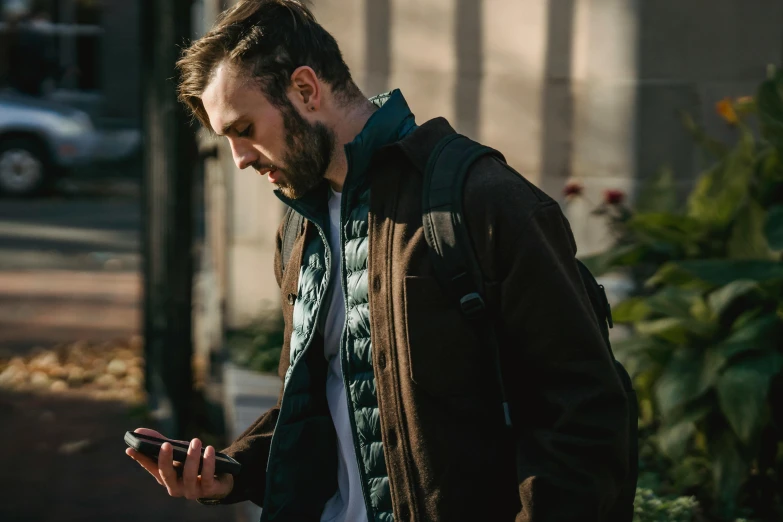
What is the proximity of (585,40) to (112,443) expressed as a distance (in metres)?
3.34

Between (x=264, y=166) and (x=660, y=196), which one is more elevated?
(x=264, y=166)

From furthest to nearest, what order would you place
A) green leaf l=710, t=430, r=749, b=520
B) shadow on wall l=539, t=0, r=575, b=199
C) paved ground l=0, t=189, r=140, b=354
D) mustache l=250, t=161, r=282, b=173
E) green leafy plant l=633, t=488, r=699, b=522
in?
paved ground l=0, t=189, r=140, b=354 < shadow on wall l=539, t=0, r=575, b=199 < green leaf l=710, t=430, r=749, b=520 < green leafy plant l=633, t=488, r=699, b=522 < mustache l=250, t=161, r=282, b=173

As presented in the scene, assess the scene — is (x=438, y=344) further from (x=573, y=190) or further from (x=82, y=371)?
(x=82, y=371)

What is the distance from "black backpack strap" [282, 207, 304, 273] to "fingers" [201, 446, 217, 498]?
0.48m

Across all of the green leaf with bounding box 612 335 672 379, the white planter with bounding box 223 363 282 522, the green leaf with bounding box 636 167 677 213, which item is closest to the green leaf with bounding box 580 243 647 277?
the green leaf with bounding box 612 335 672 379

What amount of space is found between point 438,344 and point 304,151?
0.51 metres

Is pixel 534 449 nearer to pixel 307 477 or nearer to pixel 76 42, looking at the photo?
pixel 307 477

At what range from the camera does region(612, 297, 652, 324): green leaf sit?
4.74 m

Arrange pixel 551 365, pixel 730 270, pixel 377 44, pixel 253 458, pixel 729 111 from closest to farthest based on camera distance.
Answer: pixel 551 365
pixel 253 458
pixel 730 270
pixel 729 111
pixel 377 44

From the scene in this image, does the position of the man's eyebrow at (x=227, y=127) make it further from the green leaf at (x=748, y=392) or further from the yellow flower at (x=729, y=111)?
the yellow flower at (x=729, y=111)

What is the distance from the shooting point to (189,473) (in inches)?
92.5

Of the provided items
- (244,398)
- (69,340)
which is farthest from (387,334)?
(69,340)

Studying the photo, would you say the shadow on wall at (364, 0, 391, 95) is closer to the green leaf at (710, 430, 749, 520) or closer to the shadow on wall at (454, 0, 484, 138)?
the shadow on wall at (454, 0, 484, 138)

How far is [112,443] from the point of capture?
21.3 feet
